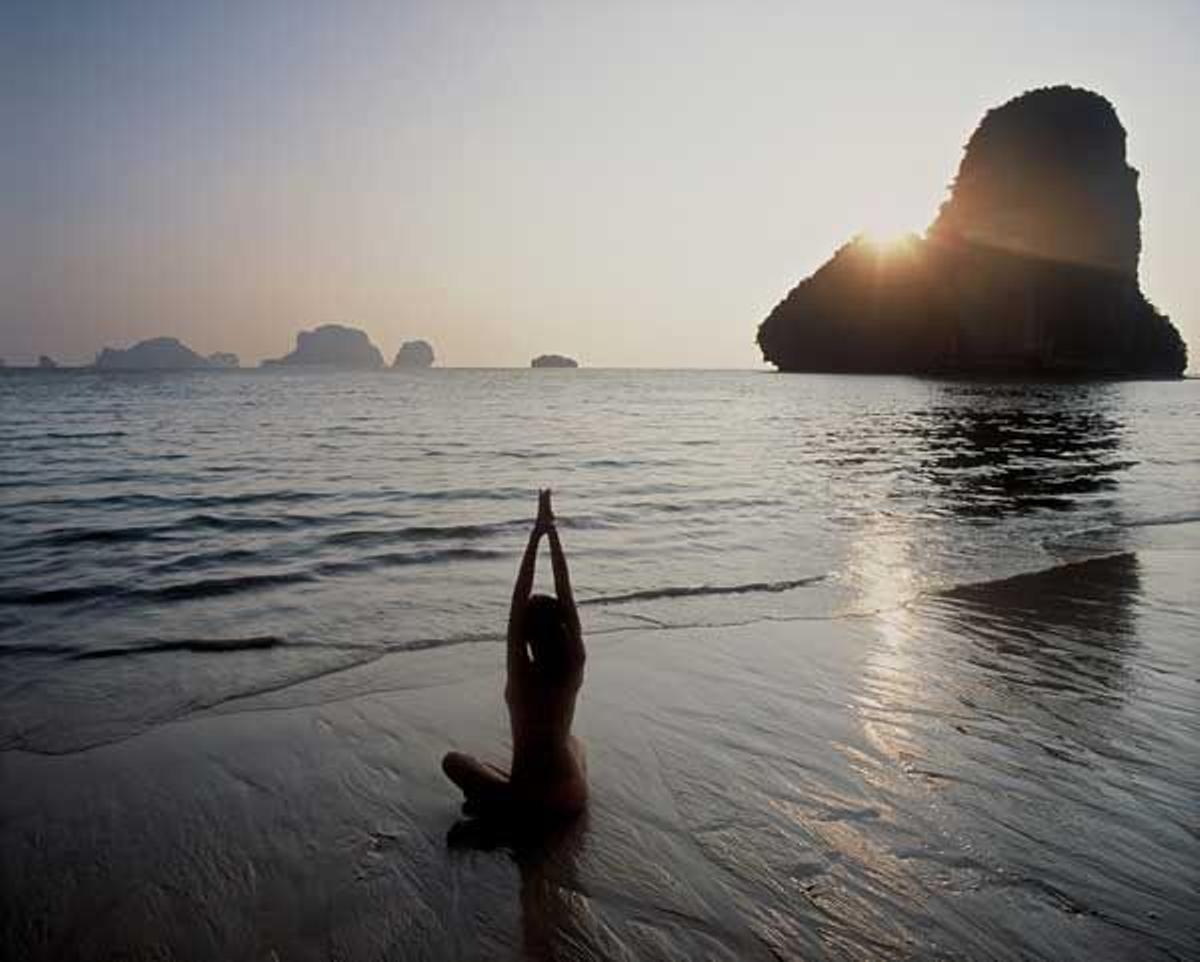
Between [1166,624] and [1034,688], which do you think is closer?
[1034,688]

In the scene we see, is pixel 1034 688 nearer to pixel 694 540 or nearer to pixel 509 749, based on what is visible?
pixel 509 749

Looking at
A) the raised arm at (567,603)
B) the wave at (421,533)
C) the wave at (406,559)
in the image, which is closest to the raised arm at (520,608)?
the raised arm at (567,603)

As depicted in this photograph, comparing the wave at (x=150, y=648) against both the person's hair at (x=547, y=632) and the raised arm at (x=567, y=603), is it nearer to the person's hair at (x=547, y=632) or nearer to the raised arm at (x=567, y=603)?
the person's hair at (x=547, y=632)

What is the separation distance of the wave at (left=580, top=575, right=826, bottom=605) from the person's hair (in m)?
5.21

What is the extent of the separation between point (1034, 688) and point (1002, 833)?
2.44m

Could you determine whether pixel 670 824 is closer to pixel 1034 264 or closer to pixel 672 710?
pixel 672 710

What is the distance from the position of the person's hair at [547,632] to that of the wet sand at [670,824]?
101 centimetres

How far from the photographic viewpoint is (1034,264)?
119188 mm

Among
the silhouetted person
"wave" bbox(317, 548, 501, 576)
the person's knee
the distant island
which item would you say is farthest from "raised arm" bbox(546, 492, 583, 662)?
the distant island

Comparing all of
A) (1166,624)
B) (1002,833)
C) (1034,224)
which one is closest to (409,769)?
(1002,833)

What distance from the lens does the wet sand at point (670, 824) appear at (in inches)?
122

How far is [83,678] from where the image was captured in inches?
246

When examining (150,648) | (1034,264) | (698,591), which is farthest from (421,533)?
(1034,264)

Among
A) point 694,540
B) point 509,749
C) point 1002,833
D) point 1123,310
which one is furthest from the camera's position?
point 1123,310
